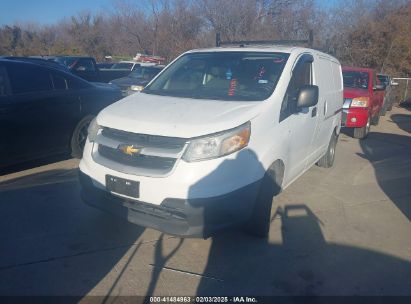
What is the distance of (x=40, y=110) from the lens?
5.38 meters

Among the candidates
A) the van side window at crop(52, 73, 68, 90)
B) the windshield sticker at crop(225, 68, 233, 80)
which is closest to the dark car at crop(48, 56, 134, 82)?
the van side window at crop(52, 73, 68, 90)

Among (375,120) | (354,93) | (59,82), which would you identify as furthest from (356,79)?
(59,82)

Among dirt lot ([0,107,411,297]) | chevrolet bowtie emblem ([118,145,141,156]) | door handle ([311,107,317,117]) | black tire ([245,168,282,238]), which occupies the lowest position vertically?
dirt lot ([0,107,411,297])

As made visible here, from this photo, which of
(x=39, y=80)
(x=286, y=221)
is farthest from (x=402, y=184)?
(x=39, y=80)

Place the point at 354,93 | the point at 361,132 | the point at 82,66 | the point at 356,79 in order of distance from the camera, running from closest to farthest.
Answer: the point at 354,93 → the point at 361,132 → the point at 356,79 → the point at 82,66

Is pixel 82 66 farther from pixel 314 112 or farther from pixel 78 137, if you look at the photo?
pixel 314 112

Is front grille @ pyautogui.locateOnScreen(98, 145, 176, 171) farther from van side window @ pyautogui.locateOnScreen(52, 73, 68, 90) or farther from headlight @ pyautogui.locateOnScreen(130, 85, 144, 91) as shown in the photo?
headlight @ pyautogui.locateOnScreen(130, 85, 144, 91)

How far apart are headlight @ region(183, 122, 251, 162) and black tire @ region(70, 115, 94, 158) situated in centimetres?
356

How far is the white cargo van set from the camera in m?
3.06

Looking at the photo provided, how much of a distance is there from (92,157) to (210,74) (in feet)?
5.77

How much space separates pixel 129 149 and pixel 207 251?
1.25 metres

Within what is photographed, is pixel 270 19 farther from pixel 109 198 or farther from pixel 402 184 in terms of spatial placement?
pixel 109 198

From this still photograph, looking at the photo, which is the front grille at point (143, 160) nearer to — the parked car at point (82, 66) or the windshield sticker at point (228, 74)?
the windshield sticker at point (228, 74)

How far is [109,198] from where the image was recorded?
3402 millimetres
